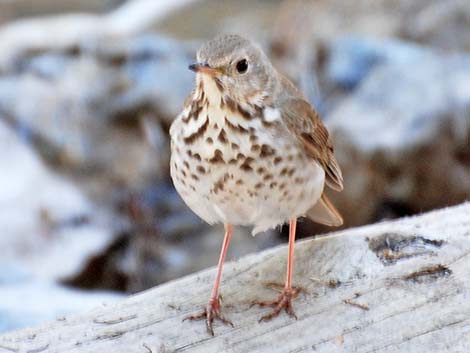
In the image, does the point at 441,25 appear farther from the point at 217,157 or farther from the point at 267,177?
the point at 217,157

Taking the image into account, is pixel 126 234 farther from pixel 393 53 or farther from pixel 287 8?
pixel 287 8

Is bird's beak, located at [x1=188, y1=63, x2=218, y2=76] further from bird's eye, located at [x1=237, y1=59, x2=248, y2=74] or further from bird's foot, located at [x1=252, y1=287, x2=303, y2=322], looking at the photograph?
bird's foot, located at [x1=252, y1=287, x2=303, y2=322]

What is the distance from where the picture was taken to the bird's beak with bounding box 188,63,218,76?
10.1 ft

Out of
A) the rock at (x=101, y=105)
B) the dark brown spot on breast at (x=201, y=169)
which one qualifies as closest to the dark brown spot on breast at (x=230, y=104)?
the dark brown spot on breast at (x=201, y=169)

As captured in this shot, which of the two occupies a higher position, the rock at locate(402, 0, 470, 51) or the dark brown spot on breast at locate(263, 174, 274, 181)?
the rock at locate(402, 0, 470, 51)

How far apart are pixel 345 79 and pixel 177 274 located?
2622mm

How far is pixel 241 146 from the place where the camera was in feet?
10.4

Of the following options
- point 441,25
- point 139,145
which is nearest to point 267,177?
point 139,145

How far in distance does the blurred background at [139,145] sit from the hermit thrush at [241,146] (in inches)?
86.3

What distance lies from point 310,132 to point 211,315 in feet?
2.67

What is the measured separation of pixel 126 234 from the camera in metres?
6.79

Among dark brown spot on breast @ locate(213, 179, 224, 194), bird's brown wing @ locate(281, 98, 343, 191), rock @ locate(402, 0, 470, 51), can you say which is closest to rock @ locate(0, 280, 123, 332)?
bird's brown wing @ locate(281, 98, 343, 191)

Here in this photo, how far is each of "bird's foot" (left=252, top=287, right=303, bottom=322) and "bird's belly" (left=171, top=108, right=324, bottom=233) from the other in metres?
0.31

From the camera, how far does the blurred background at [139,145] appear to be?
642cm
